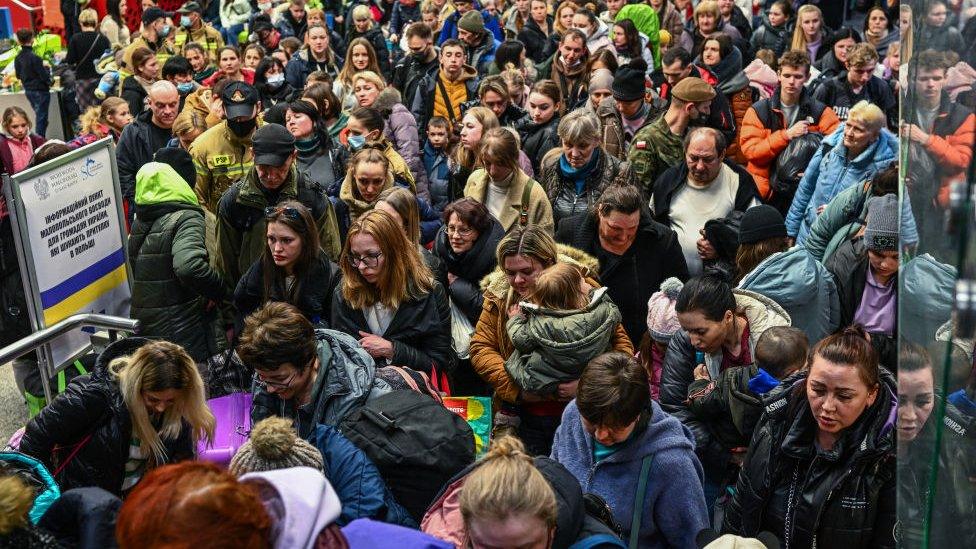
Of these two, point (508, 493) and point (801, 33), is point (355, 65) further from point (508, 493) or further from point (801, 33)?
point (508, 493)

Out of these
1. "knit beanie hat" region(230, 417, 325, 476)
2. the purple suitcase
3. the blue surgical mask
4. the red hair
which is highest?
the red hair

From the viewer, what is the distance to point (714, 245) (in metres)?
6.01

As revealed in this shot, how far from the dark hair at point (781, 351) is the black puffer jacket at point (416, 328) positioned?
158 centimetres

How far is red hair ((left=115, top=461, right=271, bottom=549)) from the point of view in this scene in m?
2.08

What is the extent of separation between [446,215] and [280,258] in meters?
1.13

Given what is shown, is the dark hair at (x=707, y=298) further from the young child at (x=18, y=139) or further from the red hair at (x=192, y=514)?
the young child at (x=18, y=139)

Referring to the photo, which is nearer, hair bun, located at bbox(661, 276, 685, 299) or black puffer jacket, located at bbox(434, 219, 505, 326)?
hair bun, located at bbox(661, 276, 685, 299)

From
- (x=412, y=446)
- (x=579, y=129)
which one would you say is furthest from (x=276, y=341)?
(x=579, y=129)

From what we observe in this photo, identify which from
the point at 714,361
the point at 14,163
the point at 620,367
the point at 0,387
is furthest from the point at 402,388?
the point at 14,163

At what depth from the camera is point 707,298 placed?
4.37 meters

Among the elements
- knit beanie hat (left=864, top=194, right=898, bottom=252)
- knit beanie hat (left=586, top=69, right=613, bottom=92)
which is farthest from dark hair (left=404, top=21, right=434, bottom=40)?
knit beanie hat (left=864, top=194, right=898, bottom=252)

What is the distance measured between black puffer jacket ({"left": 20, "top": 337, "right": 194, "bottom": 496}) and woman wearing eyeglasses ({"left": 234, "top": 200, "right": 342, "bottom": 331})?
1234 millimetres

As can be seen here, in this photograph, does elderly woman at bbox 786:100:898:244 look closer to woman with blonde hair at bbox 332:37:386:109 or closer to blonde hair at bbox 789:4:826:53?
woman with blonde hair at bbox 332:37:386:109

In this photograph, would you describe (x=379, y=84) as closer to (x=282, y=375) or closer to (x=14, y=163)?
(x=14, y=163)
